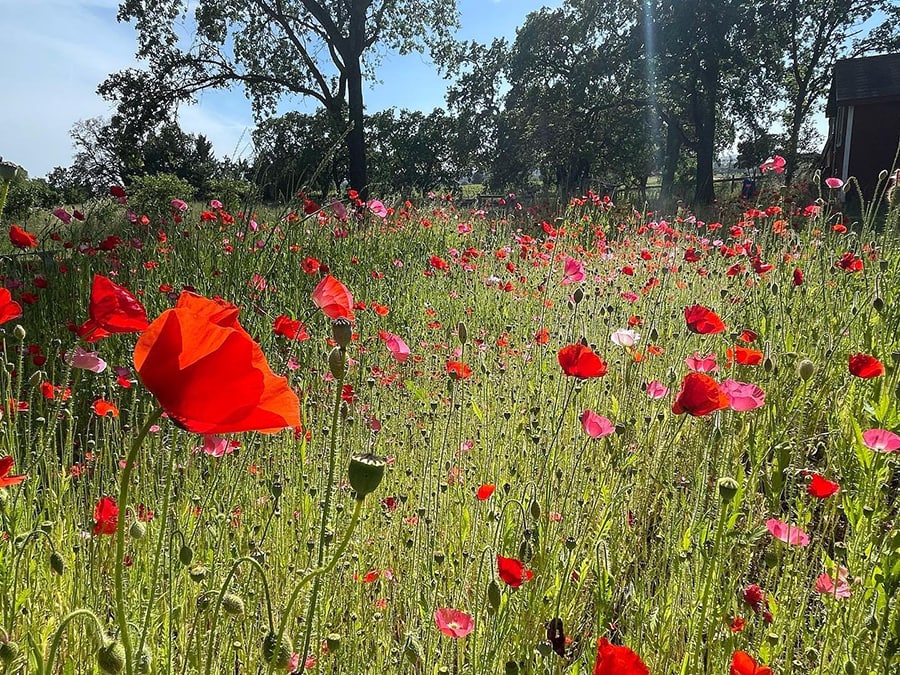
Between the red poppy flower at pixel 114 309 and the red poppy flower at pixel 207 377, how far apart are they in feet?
1.10

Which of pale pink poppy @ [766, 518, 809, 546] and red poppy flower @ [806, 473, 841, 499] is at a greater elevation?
red poppy flower @ [806, 473, 841, 499]

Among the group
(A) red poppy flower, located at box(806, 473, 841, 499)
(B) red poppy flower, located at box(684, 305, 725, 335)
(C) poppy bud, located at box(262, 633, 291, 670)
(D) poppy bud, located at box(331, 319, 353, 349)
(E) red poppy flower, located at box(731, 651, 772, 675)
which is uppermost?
(D) poppy bud, located at box(331, 319, 353, 349)

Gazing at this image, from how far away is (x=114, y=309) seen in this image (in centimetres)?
85

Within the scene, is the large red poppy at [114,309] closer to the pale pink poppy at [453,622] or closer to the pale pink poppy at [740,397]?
the pale pink poppy at [453,622]

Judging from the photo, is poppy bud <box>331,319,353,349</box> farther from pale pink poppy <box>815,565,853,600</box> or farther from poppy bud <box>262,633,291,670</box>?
pale pink poppy <box>815,565,853,600</box>

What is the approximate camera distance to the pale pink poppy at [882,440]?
1285mm

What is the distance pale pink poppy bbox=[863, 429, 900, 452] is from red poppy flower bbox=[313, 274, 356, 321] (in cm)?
111

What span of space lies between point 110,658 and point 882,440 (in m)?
1.43

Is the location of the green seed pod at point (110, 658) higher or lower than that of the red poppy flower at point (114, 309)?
lower

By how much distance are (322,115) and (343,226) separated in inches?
479

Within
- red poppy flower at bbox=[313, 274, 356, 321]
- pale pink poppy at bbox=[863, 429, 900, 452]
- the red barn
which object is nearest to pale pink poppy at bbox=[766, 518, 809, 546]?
pale pink poppy at bbox=[863, 429, 900, 452]

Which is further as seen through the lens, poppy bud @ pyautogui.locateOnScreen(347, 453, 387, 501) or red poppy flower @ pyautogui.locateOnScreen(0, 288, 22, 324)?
red poppy flower @ pyautogui.locateOnScreen(0, 288, 22, 324)

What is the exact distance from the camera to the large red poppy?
845mm

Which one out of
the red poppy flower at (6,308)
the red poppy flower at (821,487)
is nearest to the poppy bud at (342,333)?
the red poppy flower at (6,308)
